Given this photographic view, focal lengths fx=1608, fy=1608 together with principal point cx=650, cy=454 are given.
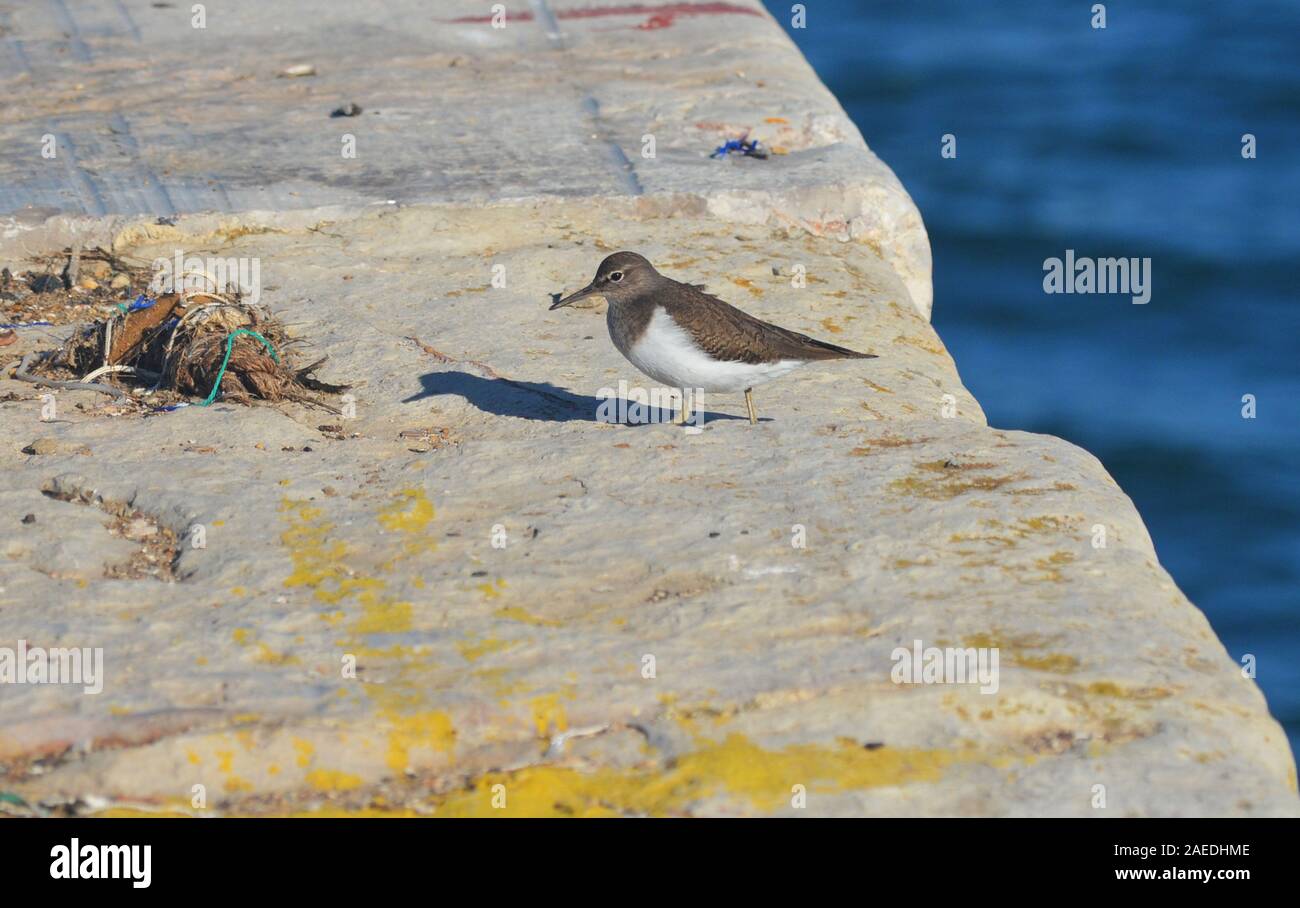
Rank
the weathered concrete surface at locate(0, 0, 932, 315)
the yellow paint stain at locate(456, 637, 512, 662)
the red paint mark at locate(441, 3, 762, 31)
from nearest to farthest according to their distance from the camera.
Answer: the yellow paint stain at locate(456, 637, 512, 662), the weathered concrete surface at locate(0, 0, 932, 315), the red paint mark at locate(441, 3, 762, 31)

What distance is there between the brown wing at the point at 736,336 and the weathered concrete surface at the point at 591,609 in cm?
21

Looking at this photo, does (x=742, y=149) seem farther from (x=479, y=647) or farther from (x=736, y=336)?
(x=479, y=647)

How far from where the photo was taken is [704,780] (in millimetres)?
3271

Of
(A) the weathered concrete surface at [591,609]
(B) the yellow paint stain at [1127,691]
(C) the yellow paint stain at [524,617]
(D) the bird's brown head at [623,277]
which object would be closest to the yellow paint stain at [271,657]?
(A) the weathered concrete surface at [591,609]

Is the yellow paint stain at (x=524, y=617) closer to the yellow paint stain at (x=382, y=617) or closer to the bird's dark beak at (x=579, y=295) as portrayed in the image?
the yellow paint stain at (x=382, y=617)

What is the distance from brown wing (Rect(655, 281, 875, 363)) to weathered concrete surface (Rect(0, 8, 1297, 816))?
208mm

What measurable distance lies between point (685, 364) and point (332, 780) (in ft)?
7.12

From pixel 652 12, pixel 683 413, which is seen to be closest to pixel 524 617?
pixel 683 413

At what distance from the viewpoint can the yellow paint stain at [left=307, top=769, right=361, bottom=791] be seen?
3.31 metres

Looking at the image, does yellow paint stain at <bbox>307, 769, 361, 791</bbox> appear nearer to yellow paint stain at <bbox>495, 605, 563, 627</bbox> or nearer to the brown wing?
yellow paint stain at <bbox>495, 605, 563, 627</bbox>

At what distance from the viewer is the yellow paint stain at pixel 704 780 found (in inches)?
127

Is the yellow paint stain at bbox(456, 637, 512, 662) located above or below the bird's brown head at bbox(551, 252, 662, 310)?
below

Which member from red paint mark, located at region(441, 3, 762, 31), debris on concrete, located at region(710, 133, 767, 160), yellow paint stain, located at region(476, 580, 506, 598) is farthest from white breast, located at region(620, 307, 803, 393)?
red paint mark, located at region(441, 3, 762, 31)

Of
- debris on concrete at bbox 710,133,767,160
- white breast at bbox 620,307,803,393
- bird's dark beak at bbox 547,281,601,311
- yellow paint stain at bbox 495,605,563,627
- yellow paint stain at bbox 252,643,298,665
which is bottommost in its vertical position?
yellow paint stain at bbox 252,643,298,665
